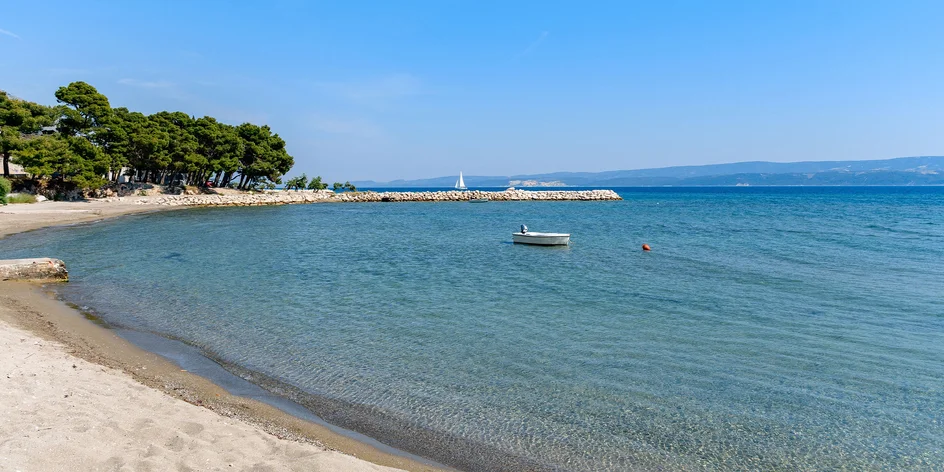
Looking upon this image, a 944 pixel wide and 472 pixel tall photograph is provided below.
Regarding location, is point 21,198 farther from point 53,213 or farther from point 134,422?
point 134,422

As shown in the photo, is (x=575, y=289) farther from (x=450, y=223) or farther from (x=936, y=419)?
(x=450, y=223)

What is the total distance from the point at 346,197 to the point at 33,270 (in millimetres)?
67727

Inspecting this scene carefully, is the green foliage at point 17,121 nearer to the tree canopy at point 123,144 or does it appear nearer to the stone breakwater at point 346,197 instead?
the tree canopy at point 123,144

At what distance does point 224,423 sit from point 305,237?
26.0 meters

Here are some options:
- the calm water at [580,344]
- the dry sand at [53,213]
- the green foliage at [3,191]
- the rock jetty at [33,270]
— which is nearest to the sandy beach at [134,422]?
the calm water at [580,344]

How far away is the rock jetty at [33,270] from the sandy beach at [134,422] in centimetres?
795

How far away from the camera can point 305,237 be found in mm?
31625

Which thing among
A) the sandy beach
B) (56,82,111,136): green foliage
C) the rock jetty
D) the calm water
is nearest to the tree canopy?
(56,82,111,136): green foliage

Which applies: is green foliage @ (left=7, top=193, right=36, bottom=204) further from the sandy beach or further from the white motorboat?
the sandy beach

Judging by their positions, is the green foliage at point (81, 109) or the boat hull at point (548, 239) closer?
the boat hull at point (548, 239)

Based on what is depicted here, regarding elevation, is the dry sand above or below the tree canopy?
below

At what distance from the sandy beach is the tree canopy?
44043mm

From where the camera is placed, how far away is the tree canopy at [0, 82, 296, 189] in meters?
45.1

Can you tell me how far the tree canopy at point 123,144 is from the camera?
45.1m
